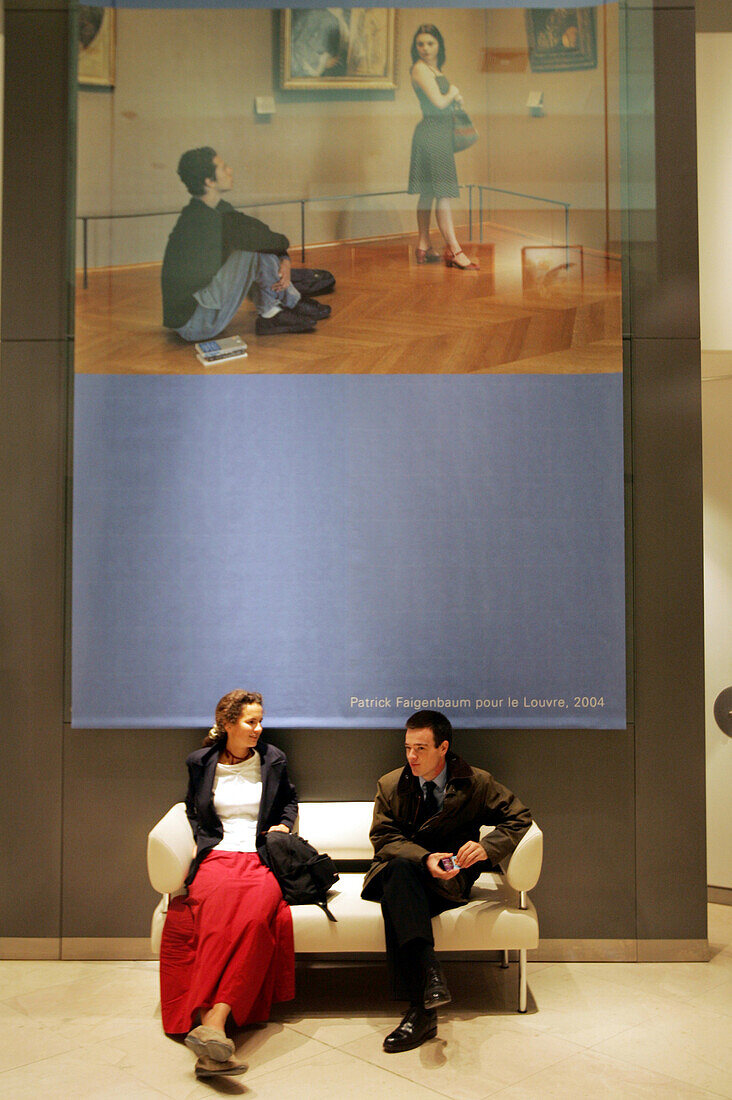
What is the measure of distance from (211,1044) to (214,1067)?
103 millimetres

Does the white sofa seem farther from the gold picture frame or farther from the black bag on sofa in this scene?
the gold picture frame

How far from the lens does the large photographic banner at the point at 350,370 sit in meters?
4.60

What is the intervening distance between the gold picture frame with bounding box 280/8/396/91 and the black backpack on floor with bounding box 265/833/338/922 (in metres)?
3.53

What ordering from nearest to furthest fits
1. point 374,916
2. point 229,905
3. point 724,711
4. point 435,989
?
point 435,989, point 229,905, point 374,916, point 724,711

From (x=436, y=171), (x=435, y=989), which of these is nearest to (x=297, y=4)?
(x=436, y=171)

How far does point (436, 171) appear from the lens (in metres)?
4.67

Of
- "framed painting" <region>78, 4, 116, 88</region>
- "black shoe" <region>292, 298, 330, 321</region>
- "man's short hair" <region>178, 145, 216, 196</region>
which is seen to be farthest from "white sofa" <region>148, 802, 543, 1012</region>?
"framed painting" <region>78, 4, 116, 88</region>

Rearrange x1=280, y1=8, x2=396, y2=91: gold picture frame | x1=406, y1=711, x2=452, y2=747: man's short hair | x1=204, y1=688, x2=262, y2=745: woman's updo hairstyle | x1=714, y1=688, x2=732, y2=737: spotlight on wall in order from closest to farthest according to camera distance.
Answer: x1=406, y1=711, x2=452, y2=747: man's short hair, x1=204, y1=688, x2=262, y2=745: woman's updo hairstyle, x1=280, y1=8, x2=396, y2=91: gold picture frame, x1=714, y1=688, x2=732, y2=737: spotlight on wall

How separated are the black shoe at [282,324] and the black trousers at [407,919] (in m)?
2.48

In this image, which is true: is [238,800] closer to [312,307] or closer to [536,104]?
[312,307]

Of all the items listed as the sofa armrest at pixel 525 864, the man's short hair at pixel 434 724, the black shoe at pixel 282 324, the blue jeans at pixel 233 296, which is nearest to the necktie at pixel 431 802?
the man's short hair at pixel 434 724

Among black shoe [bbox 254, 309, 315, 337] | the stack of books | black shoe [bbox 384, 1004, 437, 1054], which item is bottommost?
black shoe [bbox 384, 1004, 437, 1054]

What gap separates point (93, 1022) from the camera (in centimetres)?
389

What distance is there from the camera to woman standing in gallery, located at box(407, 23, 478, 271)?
15.3 feet
